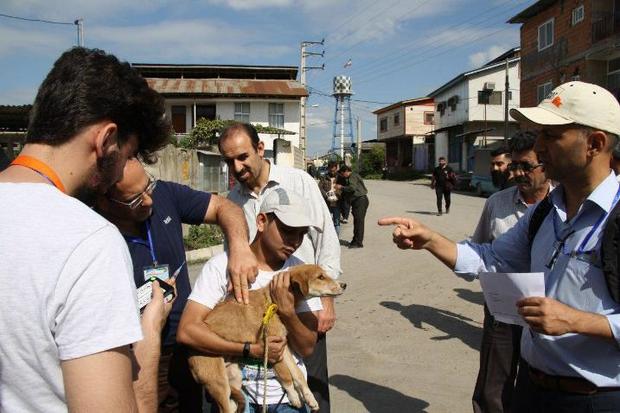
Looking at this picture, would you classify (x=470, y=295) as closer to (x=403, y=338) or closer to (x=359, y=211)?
(x=403, y=338)

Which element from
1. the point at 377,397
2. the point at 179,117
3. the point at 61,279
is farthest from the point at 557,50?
the point at 61,279

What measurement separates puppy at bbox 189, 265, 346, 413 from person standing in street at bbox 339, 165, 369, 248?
10063mm

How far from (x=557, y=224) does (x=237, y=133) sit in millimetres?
2310

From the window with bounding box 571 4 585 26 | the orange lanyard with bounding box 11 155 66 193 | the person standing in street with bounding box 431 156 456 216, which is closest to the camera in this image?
the orange lanyard with bounding box 11 155 66 193

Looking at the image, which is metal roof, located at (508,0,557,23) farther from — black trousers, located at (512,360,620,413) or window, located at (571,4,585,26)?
black trousers, located at (512,360,620,413)

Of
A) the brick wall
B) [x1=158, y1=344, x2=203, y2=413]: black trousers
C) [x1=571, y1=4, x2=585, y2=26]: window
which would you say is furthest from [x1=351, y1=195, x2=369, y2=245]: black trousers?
[x1=571, y1=4, x2=585, y2=26]: window

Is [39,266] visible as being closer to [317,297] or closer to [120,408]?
[120,408]

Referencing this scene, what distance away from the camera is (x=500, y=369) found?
386 cm

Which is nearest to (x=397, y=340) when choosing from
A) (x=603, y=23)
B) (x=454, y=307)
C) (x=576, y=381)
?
(x=454, y=307)

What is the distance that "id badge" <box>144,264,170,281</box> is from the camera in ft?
8.56

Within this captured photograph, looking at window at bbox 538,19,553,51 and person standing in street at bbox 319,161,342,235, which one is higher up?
window at bbox 538,19,553,51

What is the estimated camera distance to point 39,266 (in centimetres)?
111

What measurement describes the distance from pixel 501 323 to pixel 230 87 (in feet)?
115

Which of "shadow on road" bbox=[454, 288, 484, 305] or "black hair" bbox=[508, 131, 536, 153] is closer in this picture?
"black hair" bbox=[508, 131, 536, 153]
